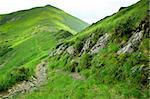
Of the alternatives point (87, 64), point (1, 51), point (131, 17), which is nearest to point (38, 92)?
point (87, 64)

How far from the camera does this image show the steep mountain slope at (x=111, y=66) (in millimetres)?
44875

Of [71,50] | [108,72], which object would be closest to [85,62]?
[108,72]

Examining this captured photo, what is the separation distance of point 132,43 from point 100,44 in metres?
10.8

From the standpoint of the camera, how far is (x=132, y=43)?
5328 centimetres

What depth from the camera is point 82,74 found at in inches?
2291

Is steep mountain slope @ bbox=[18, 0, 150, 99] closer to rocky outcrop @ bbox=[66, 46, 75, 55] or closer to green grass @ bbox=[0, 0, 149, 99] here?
green grass @ bbox=[0, 0, 149, 99]

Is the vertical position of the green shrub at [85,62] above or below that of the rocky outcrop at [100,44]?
below

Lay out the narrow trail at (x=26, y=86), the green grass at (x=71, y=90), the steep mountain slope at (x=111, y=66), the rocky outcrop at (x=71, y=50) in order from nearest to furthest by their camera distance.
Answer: the steep mountain slope at (x=111, y=66)
the green grass at (x=71, y=90)
the narrow trail at (x=26, y=86)
the rocky outcrop at (x=71, y=50)

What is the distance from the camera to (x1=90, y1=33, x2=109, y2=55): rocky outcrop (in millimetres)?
62031

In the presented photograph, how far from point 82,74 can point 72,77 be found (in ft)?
6.87

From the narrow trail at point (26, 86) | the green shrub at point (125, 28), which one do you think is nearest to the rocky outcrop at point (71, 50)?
the narrow trail at point (26, 86)

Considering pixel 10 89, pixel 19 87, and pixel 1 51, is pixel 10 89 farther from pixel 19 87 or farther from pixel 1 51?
pixel 1 51

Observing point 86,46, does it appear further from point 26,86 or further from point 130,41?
point 130,41

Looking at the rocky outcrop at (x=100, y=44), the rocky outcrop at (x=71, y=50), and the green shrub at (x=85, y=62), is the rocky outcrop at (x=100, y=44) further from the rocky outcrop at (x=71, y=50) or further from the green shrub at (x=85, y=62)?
the rocky outcrop at (x=71, y=50)
